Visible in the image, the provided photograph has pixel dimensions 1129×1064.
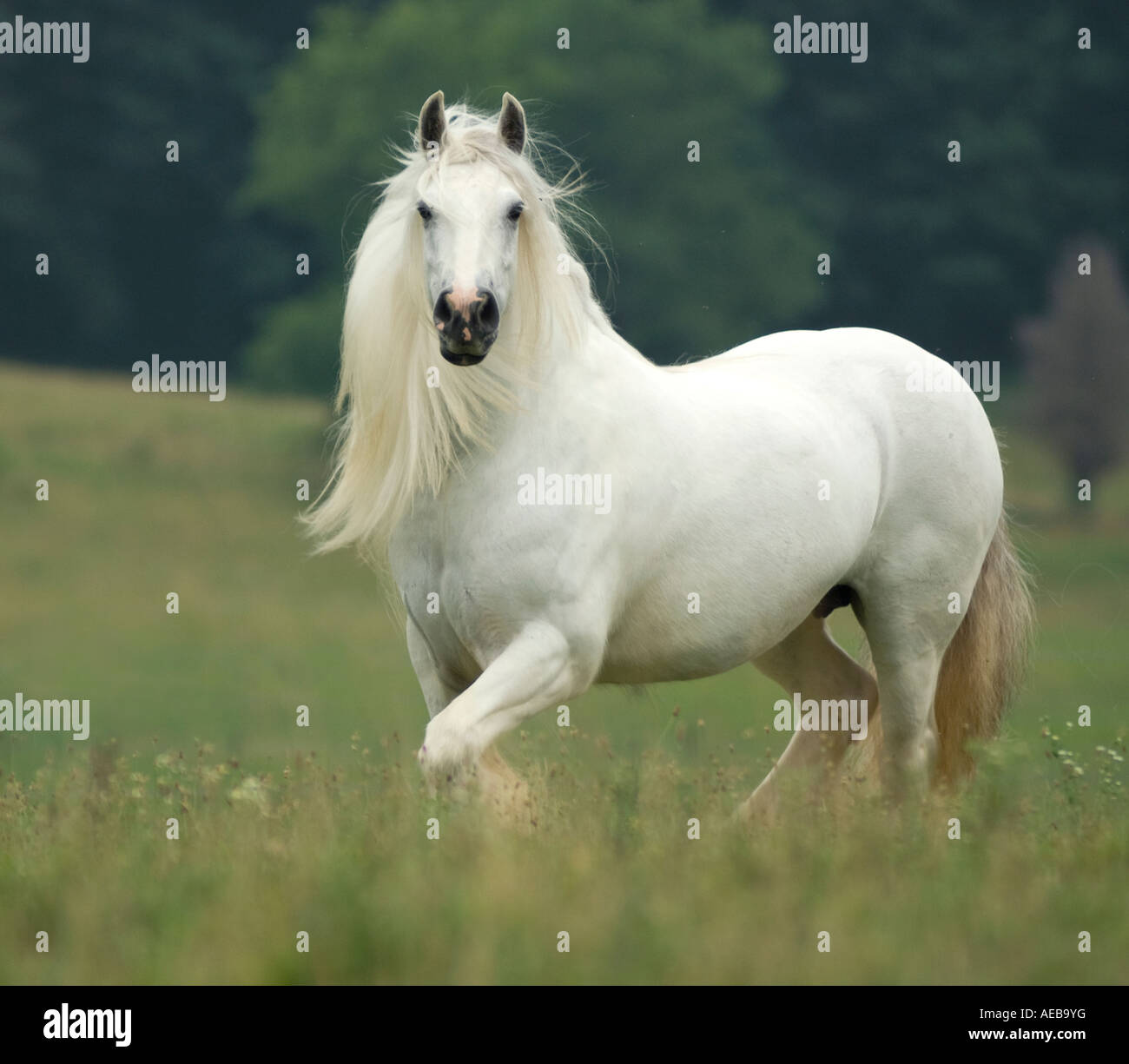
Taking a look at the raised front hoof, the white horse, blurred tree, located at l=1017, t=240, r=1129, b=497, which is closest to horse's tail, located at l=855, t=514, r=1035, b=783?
the white horse

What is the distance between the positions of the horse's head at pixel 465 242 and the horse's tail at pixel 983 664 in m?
2.82

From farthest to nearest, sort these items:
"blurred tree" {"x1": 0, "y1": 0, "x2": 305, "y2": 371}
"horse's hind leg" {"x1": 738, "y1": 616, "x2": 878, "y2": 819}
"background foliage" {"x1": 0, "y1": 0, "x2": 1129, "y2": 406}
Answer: "blurred tree" {"x1": 0, "y1": 0, "x2": 305, "y2": 371} → "background foliage" {"x1": 0, "y1": 0, "x2": 1129, "y2": 406} → "horse's hind leg" {"x1": 738, "y1": 616, "x2": 878, "y2": 819}

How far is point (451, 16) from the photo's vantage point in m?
39.3

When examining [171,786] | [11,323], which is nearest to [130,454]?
[11,323]

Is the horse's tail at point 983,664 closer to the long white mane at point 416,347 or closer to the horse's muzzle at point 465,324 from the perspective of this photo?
the long white mane at point 416,347

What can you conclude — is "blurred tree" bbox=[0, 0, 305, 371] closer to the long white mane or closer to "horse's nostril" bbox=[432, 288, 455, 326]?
the long white mane

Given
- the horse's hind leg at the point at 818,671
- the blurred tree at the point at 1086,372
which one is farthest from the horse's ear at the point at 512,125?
the blurred tree at the point at 1086,372

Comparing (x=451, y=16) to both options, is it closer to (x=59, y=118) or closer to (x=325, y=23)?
(x=325, y=23)

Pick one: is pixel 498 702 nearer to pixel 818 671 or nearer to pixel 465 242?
pixel 465 242

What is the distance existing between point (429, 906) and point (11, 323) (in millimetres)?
38704

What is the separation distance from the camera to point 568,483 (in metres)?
5.43

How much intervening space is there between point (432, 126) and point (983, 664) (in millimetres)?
3303

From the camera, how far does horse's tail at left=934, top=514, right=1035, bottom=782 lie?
6984mm

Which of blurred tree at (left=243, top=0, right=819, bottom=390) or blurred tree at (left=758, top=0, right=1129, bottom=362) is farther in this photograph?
blurred tree at (left=758, top=0, right=1129, bottom=362)
